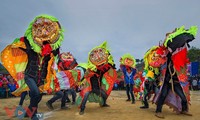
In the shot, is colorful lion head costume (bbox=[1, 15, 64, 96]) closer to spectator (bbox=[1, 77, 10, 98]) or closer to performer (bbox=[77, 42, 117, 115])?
performer (bbox=[77, 42, 117, 115])

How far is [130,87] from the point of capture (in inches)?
532

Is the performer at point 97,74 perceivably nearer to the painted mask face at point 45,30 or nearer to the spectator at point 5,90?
the painted mask face at point 45,30

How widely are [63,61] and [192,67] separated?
17799 mm

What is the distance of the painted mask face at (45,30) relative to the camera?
7.22 meters

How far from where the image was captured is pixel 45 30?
7.29 metres

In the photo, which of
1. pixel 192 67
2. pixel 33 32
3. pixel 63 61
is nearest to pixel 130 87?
pixel 63 61

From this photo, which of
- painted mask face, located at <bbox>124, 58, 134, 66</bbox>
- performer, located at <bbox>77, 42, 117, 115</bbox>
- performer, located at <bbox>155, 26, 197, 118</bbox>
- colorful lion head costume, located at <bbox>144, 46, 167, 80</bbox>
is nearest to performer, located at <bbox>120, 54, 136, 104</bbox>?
painted mask face, located at <bbox>124, 58, 134, 66</bbox>

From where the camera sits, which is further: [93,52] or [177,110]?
[93,52]

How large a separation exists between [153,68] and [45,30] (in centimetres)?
406

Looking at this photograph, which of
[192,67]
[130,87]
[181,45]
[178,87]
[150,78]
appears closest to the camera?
[181,45]

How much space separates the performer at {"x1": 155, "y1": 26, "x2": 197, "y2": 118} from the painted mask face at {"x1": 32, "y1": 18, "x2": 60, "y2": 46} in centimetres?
325

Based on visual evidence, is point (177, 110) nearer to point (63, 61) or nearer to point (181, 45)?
point (181, 45)

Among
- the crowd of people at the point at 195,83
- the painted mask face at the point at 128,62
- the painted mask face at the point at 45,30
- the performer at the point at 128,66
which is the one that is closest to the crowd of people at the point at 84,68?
the painted mask face at the point at 45,30

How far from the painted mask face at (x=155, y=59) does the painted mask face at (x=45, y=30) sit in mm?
3494
